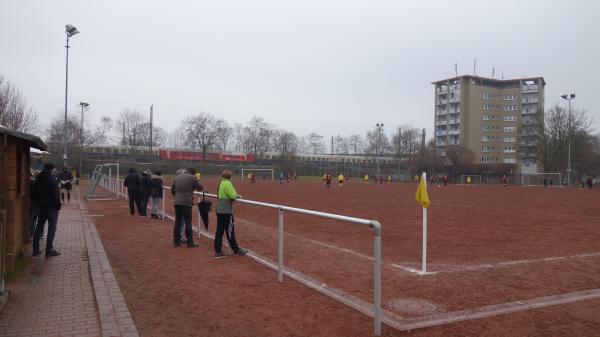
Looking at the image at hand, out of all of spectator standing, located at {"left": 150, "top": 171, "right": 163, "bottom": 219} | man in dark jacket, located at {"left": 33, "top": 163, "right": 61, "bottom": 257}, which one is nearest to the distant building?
spectator standing, located at {"left": 150, "top": 171, "right": 163, "bottom": 219}

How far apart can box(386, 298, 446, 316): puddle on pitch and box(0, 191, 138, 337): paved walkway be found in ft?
9.21

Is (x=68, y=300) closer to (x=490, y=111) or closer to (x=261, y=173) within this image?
(x=261, y=173)

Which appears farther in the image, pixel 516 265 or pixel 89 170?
pixel 89 170

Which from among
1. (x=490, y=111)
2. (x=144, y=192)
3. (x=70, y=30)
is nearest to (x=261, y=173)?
(x=490, y=111)

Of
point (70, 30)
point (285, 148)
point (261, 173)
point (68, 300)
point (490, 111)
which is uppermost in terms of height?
point (490, 111)

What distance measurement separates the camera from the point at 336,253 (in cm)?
843

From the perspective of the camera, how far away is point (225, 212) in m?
7.82

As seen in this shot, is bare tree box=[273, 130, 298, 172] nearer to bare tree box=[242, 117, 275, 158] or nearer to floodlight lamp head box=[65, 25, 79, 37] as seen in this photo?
bare tree box=[242, 117, 275, 158]

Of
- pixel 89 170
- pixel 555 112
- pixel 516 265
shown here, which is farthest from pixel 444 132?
pixel 516 265

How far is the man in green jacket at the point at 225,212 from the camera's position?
7777mm

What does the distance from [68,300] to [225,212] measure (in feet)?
9.51

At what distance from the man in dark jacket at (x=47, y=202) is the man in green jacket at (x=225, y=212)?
292 cm

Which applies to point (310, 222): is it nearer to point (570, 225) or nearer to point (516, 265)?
point (516, 265)

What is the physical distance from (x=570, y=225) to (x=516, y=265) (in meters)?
8.08
